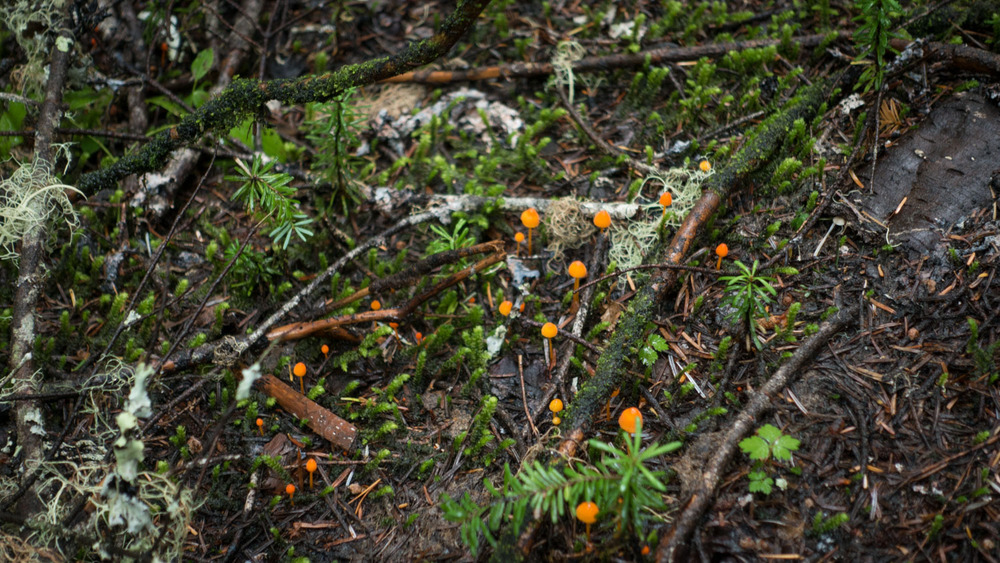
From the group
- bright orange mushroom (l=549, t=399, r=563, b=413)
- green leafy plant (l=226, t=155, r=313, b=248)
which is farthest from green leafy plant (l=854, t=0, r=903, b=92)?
green leafy plant (l=226, t=155, r=313, b=248)

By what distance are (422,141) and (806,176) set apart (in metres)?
3.07

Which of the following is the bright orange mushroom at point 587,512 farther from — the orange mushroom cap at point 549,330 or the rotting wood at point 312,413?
the rotting wood at point 312,413

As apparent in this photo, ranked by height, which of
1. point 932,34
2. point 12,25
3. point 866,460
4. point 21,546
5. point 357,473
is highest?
point 12,25

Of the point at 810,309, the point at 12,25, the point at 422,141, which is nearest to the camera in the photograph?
the point at 810,309

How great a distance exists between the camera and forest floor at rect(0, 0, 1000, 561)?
2738 mm

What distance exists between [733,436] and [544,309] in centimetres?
160

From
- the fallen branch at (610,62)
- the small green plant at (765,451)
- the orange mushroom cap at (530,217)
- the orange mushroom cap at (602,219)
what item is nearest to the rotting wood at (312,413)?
the orange mushroom cap at (530,217)

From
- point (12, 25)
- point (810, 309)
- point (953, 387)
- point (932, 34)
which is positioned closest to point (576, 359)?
point (810, 309)

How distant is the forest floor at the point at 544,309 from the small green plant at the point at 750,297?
0.02 m

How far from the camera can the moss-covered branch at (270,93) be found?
330 centimetres

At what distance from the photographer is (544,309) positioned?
4.07 m

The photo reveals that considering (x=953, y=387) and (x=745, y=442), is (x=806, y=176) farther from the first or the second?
(x=745, y=442)

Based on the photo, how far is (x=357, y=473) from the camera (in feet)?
11.4

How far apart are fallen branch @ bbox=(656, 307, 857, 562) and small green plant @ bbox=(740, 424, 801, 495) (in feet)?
0.23
